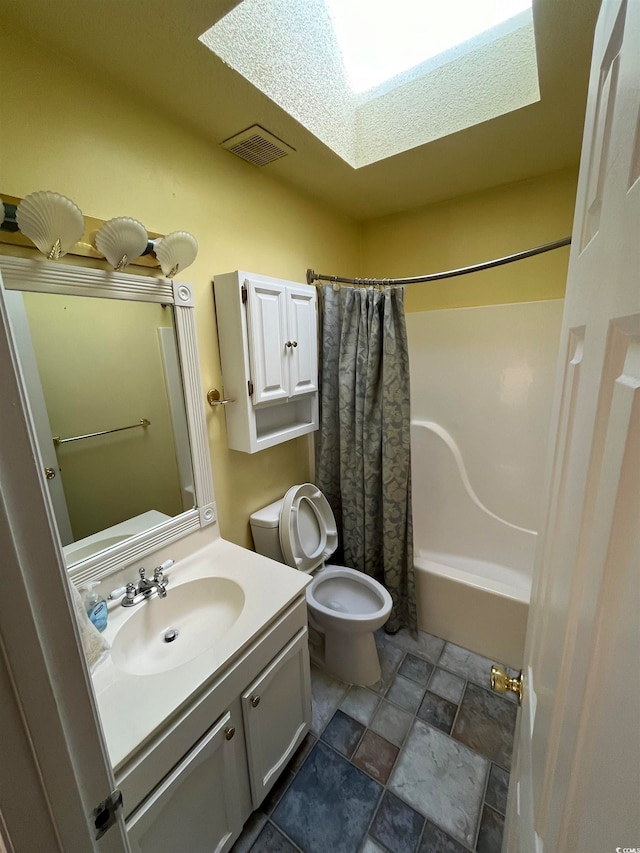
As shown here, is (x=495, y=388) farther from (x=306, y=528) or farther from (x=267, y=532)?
(x=267, y=532)

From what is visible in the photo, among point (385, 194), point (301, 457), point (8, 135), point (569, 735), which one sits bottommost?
point (301, 457)

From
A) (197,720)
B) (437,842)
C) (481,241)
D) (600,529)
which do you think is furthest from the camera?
(481,241)

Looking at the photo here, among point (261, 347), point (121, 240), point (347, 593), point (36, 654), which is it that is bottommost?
point (347, 593)

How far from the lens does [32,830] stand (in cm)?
40

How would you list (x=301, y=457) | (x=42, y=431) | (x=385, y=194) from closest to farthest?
1. (x=42, y=431)
2. (x=385, y=194)
3. (x=301, y=457)

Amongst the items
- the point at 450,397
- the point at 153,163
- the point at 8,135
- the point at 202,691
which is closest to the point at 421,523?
the point at 450,397

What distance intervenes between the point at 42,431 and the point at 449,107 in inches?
72.2

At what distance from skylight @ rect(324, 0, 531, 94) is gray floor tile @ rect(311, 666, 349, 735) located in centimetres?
270

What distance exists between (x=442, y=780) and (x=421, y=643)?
2.02ft

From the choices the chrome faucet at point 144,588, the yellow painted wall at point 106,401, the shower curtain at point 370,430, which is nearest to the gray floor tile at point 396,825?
the shower curtain at point 370,430

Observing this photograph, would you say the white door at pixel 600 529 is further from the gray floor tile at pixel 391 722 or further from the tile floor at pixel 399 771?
the gray floor tile at pixel 391 722

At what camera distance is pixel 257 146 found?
1375 millimetres

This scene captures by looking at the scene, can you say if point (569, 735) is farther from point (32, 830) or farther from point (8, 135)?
point (8, 135)

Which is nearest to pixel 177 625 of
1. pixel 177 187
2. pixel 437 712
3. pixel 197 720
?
pixel 197 720
